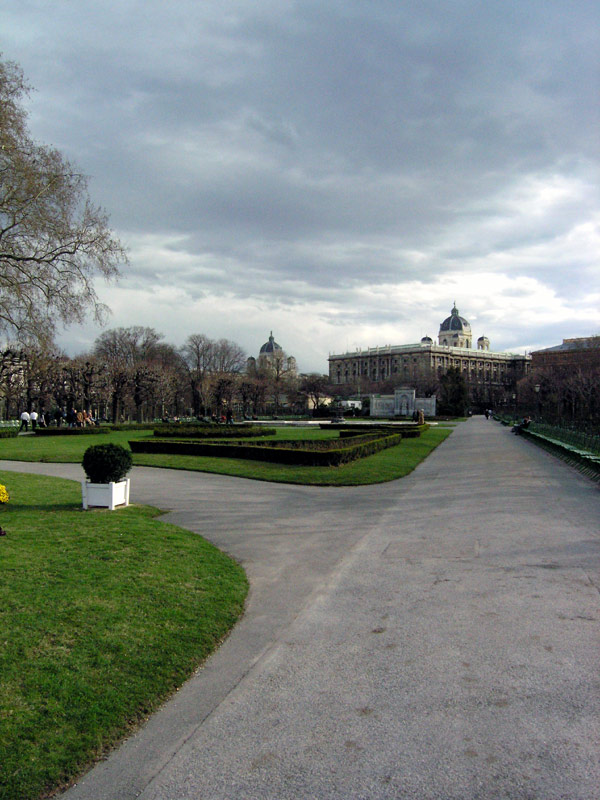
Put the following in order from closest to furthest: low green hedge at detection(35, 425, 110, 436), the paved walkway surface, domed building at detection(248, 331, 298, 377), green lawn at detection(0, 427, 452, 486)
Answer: the paved walkway surface → green lawn at detection(0, 427, 452, 486) → low green hedge at detection(35, 425, 110, 436) → domed building at detection(248, 331, 298, 377)

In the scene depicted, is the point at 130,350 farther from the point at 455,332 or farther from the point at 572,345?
the point at 455,332

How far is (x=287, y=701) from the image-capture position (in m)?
3.84

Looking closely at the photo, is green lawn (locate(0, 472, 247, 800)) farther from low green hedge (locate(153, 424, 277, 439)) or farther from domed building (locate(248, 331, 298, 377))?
domed building (locate(248, 331, 298, 377))

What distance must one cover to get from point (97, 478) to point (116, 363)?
156ft

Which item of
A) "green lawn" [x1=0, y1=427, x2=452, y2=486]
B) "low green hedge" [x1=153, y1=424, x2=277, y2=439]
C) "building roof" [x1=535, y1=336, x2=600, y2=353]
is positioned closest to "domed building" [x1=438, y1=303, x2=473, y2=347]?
"building roof" [x1=535, y1=336, x2=600, y2=353]

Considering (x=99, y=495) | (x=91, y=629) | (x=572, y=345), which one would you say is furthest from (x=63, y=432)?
(x=572, y=345)

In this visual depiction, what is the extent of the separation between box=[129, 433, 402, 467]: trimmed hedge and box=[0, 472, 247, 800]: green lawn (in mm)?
9655

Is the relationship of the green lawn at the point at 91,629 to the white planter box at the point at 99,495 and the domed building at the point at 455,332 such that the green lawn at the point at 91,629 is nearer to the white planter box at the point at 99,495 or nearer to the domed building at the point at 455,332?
the white planter box at the point at 99,495

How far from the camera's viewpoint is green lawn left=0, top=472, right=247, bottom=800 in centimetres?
331

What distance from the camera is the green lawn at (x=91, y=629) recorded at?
3.31m

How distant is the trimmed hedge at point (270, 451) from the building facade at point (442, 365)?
87.1 meters

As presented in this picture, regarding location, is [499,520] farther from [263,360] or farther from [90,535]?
[263,360]

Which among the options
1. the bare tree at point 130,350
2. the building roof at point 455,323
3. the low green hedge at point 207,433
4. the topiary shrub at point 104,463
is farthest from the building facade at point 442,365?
the topiary shrub at point 104,463

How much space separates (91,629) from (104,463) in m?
5.55
